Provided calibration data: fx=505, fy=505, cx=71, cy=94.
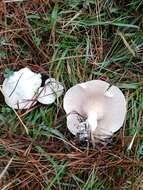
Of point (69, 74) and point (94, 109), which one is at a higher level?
point (69, 74)

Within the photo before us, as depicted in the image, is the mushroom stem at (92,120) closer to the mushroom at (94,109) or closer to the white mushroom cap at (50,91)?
the mushroom at (94,109)

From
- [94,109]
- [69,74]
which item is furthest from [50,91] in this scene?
[94,109]

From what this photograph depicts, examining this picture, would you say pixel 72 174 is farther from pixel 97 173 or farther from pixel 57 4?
pixel 57 4

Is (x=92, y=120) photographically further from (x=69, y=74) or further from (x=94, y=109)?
(x=69, y=74)

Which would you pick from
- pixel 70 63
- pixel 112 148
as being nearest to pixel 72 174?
pixel 112 148

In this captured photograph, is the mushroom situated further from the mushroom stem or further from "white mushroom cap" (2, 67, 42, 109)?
"white mushroom cap" (2, 67, 42, 109)

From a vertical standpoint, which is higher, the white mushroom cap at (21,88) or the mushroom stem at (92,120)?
the white mushroom cap at (21,88)

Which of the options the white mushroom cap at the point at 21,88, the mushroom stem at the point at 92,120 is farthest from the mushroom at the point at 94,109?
the white mushroom cap at the point at 21,88
